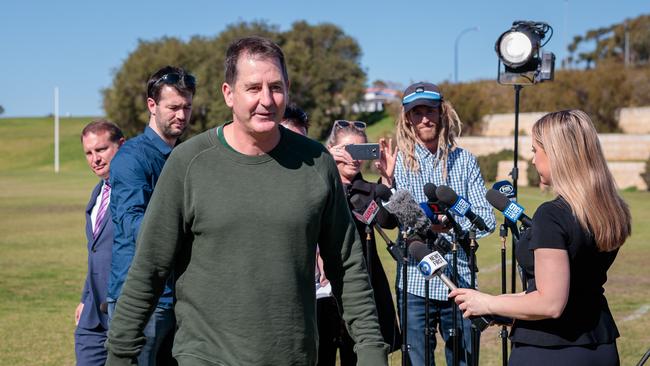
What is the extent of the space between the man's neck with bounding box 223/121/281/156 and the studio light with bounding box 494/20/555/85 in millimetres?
3778

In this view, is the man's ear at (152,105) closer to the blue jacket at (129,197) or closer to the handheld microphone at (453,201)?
the blue jacket at (129,197)

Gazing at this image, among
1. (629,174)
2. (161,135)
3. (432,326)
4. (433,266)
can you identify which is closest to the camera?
(433,266)

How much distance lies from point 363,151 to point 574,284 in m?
2.06

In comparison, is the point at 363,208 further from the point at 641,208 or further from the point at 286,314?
the point at 641,208

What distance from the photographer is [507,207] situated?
4.52m

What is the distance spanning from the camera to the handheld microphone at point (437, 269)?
4012 millimetres

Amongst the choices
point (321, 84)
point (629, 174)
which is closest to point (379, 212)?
point (629, 174)

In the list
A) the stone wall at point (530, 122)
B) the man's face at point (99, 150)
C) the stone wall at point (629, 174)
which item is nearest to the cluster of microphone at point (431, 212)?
the man's face at point (99, 150)

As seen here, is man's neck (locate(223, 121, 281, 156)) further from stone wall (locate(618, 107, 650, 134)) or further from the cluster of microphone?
stone wall (locate(618, 107, 650, 134))

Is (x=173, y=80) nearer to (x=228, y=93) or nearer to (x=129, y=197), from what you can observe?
(x=129, y=197)

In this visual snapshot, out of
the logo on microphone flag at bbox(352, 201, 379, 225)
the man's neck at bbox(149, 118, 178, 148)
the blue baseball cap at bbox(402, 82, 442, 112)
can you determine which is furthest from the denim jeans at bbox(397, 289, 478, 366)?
the man's neck at bbox(149, 118, 178, 148)

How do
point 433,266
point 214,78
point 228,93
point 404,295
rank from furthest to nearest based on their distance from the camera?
point 214,78 → point 404,295 → point 433,266 → point 228,93

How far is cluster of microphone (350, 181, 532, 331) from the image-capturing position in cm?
462

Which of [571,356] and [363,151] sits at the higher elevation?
[363,151]
